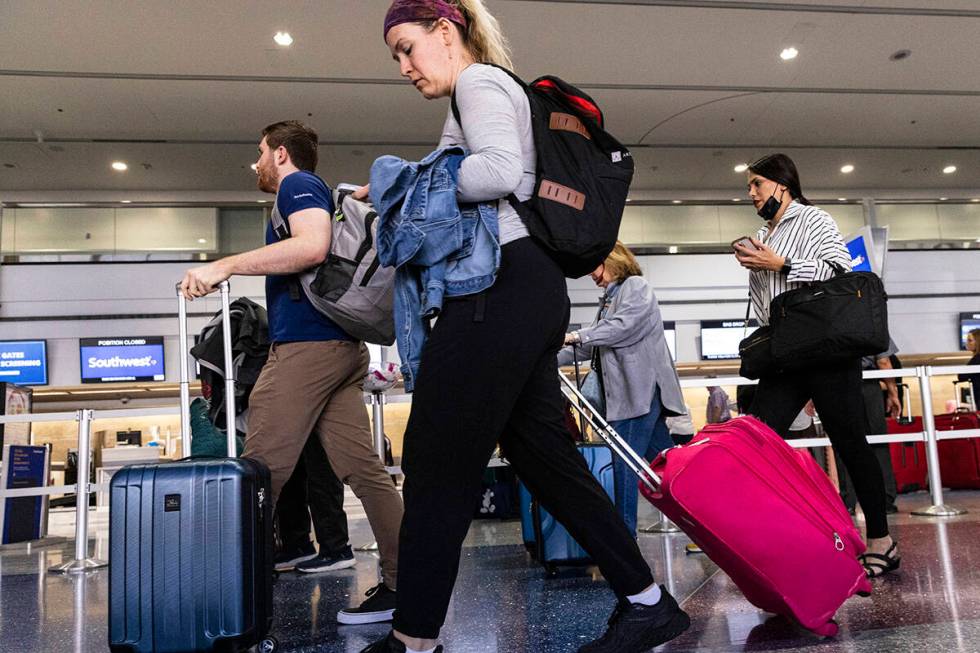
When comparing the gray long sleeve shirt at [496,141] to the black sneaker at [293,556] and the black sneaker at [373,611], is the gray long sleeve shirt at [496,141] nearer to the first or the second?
the black sneaker at [373,611]

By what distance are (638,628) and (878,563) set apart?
1359 mm

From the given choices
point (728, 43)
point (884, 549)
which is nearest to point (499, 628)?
point (884, 549)

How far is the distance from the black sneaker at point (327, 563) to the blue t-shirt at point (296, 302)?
1.51 metres

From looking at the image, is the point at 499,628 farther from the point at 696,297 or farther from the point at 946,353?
the point at 946,353

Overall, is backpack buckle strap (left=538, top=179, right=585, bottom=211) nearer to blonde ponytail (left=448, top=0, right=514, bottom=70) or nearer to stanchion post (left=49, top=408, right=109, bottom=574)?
blonde ponytail (left=448, top=0, right=514, bottom=70)

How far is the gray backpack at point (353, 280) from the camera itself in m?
2.13

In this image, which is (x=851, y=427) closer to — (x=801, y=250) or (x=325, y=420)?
(x=801, y=250)

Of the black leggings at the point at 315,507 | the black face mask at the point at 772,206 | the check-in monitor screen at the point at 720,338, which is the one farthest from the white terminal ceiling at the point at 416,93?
the black face mask at the point at 772,206

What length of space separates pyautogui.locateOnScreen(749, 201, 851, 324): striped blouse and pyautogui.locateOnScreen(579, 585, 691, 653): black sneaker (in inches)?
54.6

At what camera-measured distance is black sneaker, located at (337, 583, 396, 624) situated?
221 cm

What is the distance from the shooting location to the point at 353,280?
2139 millimetres

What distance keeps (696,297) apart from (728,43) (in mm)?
4137

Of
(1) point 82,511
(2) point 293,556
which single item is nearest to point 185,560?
(2) point 293,556

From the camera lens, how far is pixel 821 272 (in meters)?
2.62
